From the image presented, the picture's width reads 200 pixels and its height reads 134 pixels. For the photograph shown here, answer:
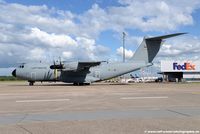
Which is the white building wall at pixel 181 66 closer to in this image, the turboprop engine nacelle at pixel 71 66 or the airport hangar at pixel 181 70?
the airport hangar at pixel 181 70

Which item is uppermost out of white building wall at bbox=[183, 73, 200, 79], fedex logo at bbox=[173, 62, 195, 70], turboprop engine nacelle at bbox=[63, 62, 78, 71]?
fedex logo at bbox=[173, 62, 195, 70]

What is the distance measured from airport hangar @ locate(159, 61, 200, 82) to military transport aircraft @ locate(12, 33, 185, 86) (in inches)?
1441

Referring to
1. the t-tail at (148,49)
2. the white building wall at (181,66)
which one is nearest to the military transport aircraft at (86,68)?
the t-tail at (148,49)

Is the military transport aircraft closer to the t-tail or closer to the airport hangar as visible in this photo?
the t-tail

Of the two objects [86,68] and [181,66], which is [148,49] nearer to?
[86,68]

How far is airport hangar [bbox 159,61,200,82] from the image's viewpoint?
8256 cm

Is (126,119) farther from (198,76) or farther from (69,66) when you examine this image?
(198,76)

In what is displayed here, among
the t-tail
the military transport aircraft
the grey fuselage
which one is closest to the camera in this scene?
the military transport aircraft

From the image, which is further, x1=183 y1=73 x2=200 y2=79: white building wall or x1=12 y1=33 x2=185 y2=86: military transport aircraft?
x1=183 y1=73 x2=200 y2=79: white building wall

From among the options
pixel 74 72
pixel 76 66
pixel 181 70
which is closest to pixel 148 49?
pixel 76 66

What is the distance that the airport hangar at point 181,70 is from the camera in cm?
8256

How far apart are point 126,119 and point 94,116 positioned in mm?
1355

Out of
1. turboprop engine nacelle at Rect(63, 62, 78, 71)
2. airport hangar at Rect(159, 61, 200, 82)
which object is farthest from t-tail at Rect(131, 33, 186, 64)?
airport hangar at Rect(159, 61, 200, 82)

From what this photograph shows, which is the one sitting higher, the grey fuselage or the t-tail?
the t-tail
